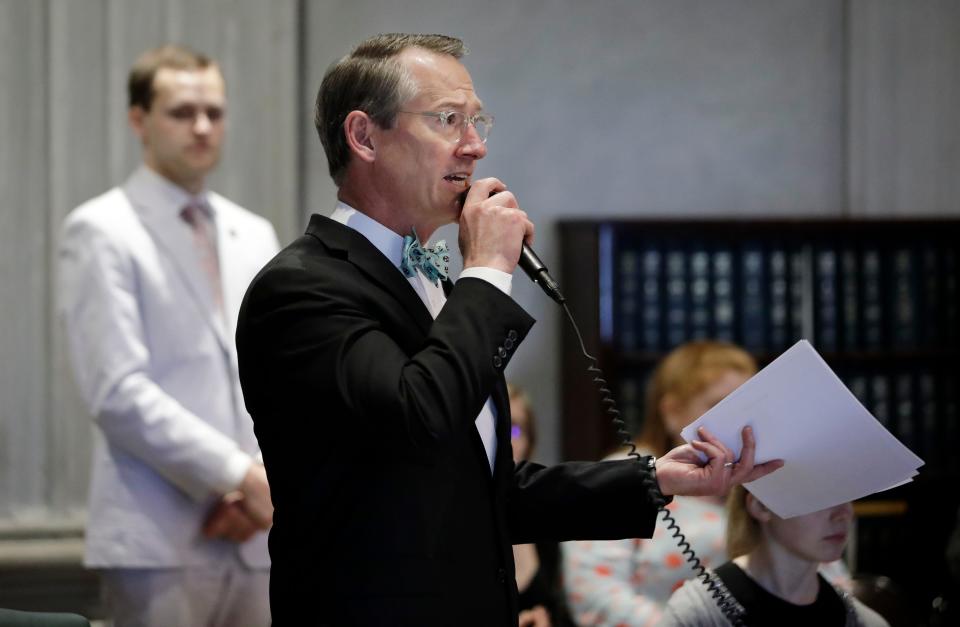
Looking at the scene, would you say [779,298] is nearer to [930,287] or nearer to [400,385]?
[930,287]

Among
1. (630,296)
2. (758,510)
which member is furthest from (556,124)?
(758,510)

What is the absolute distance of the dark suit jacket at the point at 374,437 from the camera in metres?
1.48

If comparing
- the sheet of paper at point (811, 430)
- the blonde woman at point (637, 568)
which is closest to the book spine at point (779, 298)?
the blonde woman at point (637, 568)

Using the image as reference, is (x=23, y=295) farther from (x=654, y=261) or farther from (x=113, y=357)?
(x=654, y=261)

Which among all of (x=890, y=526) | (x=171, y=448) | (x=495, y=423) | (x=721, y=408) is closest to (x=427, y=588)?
(x=495, y=423)

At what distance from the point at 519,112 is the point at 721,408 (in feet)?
11.3

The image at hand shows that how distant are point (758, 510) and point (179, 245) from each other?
4.63 ft

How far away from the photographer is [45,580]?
14.0 feet

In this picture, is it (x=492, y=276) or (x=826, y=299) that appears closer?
(x=492, y=276)

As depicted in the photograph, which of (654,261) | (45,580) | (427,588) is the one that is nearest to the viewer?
(427,588)

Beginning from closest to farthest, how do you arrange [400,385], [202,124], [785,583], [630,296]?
[400,385]
[785,583]
[202,124]
[630,296]

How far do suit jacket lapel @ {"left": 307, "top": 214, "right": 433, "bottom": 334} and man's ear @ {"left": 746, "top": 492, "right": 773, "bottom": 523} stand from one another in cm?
99

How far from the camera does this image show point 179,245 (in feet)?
9.70

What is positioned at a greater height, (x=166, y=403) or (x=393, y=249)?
(x=393, y=249)
